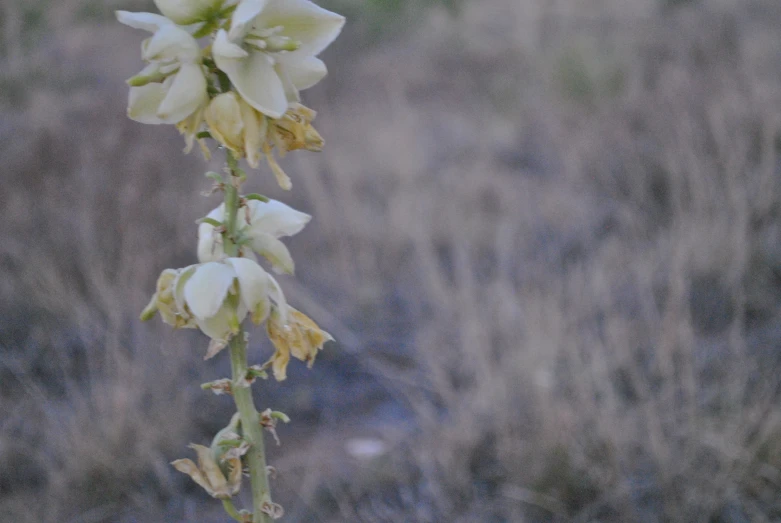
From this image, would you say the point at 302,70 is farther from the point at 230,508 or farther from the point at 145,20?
the point at 230,508

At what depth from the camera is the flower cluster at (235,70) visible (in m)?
0.76

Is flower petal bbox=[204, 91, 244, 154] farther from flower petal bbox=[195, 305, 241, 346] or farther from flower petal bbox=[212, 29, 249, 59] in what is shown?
flower petal bbox=[195, 305, 241, 346]

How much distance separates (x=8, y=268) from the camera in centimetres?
364

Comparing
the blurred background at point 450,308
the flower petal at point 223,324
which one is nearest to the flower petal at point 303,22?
the flower petal at point 223,324

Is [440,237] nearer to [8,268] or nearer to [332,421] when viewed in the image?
[332,421]

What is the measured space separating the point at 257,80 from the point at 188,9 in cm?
12

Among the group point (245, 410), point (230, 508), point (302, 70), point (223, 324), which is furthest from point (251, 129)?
point (230, 508)

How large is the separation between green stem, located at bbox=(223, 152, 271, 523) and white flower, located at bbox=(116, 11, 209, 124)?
78mm

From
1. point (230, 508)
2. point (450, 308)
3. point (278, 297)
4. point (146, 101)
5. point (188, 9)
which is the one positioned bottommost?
point (450, 308)

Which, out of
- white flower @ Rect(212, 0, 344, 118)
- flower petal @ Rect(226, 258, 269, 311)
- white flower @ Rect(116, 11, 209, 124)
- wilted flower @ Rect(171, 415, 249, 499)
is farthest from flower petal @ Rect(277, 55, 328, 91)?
wilted flower @ Rect(171, 415, 249, 499)

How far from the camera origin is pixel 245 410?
827mm

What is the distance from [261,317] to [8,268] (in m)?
3.38

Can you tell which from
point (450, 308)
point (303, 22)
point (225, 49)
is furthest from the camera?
point (450, 308)

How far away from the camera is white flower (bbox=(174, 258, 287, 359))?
77 centimetres
